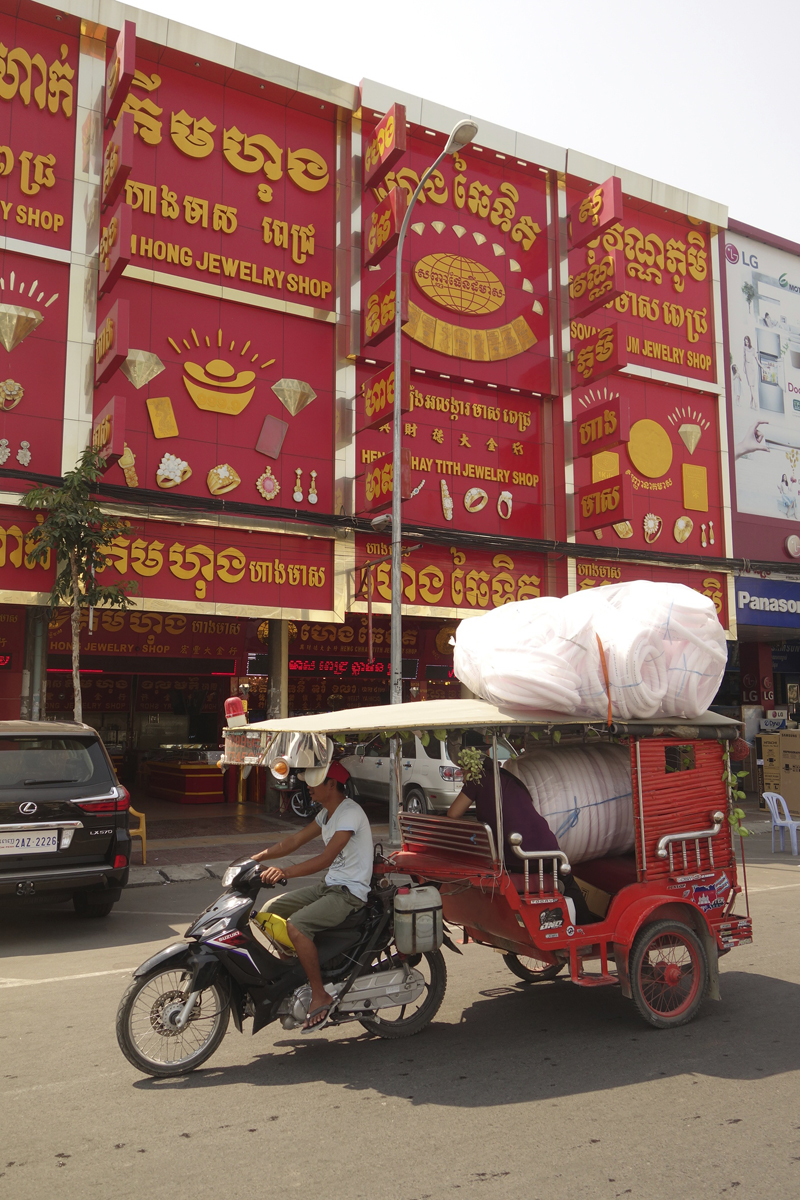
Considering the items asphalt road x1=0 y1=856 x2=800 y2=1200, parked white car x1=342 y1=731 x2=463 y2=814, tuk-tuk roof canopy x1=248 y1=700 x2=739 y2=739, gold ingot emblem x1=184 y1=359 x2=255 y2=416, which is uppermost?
gold ingot emblem x1=184 y1=359 x2=255 y2=416

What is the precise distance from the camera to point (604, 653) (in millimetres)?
5324

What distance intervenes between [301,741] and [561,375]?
1541cm

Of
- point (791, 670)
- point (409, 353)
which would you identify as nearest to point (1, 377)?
point (409, 353)

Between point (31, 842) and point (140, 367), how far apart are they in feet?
30.4

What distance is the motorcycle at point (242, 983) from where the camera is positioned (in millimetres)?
4680

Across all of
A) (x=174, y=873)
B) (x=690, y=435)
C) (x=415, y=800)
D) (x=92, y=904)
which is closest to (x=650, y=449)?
(x=690, y=435)

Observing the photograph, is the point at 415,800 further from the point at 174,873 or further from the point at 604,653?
the point at 604,653

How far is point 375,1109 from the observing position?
425 cm

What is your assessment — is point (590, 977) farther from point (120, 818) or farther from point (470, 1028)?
point (120, 818)

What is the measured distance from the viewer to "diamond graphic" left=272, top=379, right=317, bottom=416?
15844mm

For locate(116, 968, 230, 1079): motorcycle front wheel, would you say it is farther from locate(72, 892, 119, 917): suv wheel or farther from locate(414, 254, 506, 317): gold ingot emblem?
locate(414, 254, 506, 317): gold ingot emblem

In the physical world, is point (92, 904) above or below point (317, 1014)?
below

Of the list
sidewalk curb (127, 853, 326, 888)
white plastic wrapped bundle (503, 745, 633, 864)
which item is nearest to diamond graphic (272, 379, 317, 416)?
sidewalk curb (127, 853, 326, 888)

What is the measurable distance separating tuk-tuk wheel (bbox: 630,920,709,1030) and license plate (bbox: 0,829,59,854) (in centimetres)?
499
